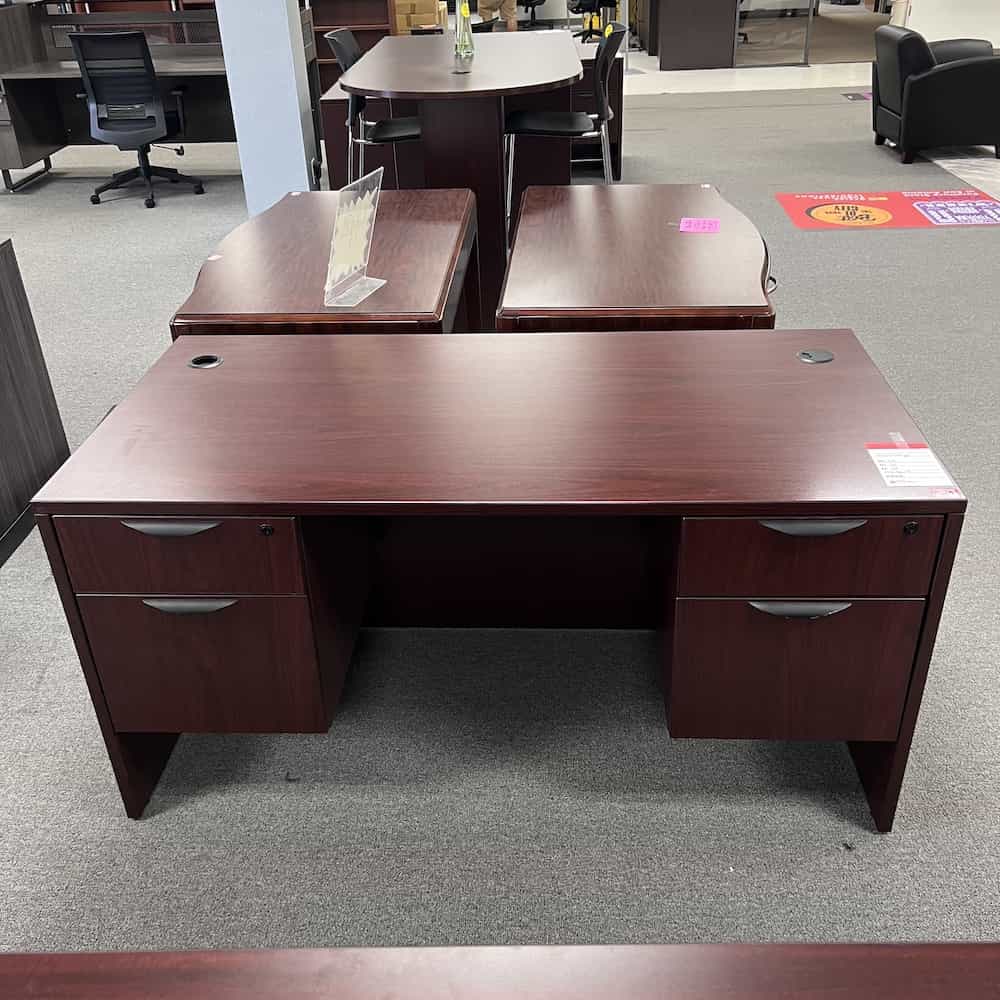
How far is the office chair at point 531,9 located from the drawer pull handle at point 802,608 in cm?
1029

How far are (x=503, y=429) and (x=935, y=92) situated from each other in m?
5.10

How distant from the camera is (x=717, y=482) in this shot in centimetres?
142

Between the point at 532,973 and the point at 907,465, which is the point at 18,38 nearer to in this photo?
the point at 907,465

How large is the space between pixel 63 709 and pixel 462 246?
141cm

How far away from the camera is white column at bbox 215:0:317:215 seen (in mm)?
4422

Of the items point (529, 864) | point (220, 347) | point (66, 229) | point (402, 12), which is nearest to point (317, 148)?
point (66, 229)

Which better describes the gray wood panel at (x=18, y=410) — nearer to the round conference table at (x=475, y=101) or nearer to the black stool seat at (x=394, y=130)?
the round conference table at (x=475, y=101)

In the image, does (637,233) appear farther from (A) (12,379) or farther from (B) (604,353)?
(A) (12,379)

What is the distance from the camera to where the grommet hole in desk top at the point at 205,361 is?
1.82 meters

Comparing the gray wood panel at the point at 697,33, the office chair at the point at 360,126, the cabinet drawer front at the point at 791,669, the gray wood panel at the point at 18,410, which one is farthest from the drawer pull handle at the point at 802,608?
the gray wood panel at the point at 697,33

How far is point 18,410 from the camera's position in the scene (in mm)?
2623

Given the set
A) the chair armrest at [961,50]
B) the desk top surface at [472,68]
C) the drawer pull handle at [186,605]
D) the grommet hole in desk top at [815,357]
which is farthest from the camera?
the chair armrest at [961,50]

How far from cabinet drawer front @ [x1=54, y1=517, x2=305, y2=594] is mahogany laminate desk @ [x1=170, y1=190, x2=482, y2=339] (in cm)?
70

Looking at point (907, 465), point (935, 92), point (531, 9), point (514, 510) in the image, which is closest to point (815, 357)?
point (907, 465)
